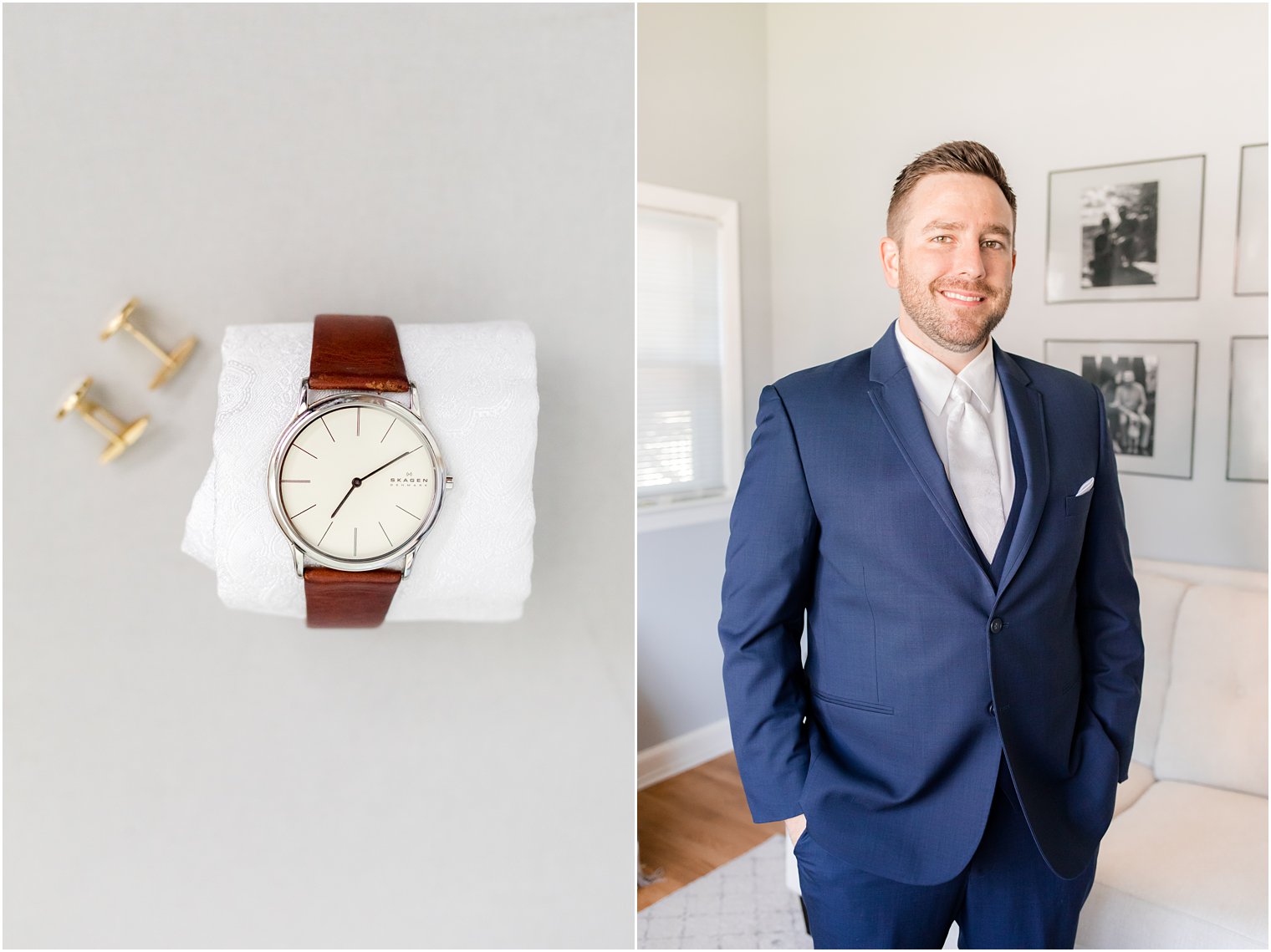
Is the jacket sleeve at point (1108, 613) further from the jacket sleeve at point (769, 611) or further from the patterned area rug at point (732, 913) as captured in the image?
the patterned area rug at point (732, 913)

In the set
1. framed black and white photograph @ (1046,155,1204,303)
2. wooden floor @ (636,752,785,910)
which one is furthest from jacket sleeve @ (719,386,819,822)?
framed black and white photograph @ (1046,155,1204,303)

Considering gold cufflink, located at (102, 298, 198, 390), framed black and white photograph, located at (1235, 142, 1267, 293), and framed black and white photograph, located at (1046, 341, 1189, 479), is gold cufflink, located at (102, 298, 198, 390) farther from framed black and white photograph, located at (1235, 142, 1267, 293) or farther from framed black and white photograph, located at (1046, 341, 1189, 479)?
framed black and white photograph, located at (1235, 142, 1267, 293)

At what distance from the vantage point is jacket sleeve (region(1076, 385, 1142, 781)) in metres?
1.04

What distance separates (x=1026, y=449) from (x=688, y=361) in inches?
27.2

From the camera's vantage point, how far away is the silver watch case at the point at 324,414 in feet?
2.28

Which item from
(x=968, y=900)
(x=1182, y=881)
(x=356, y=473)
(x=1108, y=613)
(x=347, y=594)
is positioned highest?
(x=356, y=473)

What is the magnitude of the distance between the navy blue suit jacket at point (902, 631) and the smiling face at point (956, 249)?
0.43 feet

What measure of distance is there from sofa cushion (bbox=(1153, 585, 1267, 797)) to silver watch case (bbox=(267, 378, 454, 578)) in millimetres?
1823

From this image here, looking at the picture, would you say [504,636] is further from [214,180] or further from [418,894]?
[214,180]

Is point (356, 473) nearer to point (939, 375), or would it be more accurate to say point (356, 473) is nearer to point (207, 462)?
point (207, 462)

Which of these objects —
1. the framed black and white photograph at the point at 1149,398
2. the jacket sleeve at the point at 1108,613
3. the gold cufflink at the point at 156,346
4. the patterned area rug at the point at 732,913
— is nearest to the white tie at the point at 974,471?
A: the jacket sleeve at the point at 1108,613

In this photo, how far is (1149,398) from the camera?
2027mm

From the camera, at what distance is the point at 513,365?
760 mm

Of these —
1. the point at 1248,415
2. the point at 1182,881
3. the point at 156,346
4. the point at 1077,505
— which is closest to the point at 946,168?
the point at 1077,505
